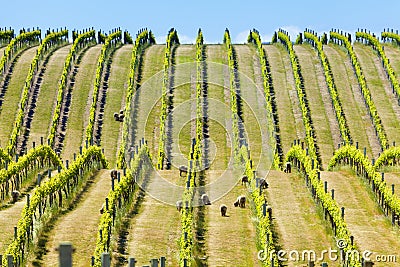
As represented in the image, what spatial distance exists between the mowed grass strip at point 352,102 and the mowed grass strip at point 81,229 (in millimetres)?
26896

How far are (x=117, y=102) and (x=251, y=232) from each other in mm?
38610

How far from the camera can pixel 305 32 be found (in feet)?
319

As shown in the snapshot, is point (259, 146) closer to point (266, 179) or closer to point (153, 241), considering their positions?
point (266, 179)

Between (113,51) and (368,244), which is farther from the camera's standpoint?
(113,51)

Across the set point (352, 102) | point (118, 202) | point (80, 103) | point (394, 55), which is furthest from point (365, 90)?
point (118, 202)

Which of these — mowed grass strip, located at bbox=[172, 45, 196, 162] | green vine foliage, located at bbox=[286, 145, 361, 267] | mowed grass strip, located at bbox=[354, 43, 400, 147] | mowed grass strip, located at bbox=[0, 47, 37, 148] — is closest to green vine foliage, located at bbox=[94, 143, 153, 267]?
green vine foliage, located at bbox=[286, 145, 361, 267]

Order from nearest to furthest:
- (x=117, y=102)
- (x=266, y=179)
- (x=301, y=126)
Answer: (x=266, y=179) → (x=301, y=126) → (x=117, y=102)

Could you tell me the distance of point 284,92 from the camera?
2955 inches

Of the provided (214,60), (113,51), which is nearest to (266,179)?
(214,60)

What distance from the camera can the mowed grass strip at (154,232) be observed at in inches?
1272

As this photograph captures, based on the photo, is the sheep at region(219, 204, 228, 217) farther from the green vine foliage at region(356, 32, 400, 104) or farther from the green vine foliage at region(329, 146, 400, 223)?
the green vine foliage at region(356, 32, 400, 104)

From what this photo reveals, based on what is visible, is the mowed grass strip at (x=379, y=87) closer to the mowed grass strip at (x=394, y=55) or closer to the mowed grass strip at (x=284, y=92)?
the mowed grass strip at (x=394, y=55)

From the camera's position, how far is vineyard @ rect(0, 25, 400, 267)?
110ft

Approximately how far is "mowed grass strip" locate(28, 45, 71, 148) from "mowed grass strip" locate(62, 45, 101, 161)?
69.4 inches
